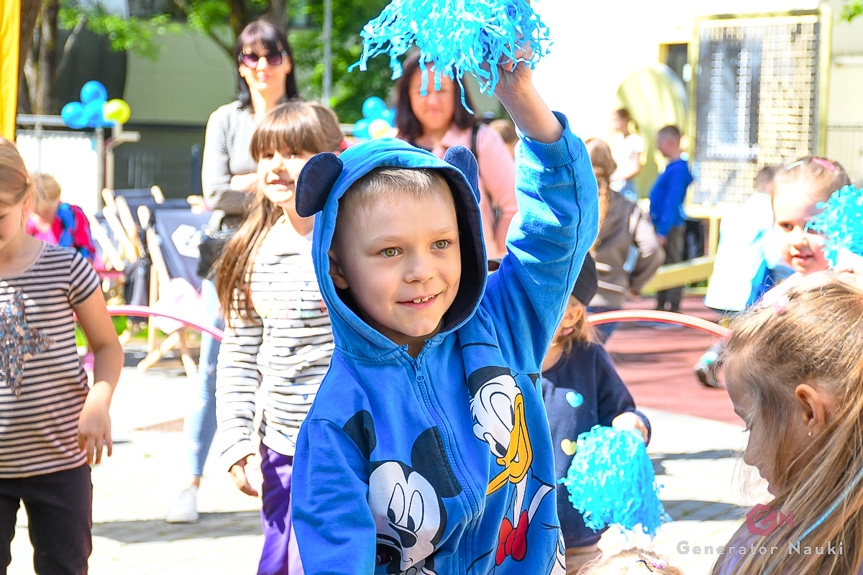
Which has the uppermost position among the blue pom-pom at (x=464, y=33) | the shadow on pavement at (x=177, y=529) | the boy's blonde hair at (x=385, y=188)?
the blue pom-pom at (x=464, y=33)

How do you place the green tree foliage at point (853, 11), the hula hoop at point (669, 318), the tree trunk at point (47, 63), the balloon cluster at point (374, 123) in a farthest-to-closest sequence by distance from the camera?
the tree trunk at point (47, 63), the green tree foliage at point (853, 11), the balloon cluster at point (374, 123), the hula hoop at point (669, 318)

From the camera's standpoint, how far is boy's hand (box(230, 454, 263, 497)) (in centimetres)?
314

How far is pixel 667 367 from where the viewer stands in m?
10.5

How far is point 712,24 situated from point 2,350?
12.0 meters

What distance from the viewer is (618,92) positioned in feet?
57.4

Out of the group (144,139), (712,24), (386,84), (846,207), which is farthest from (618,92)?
(144,139)

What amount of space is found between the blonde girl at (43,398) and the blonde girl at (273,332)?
1.33 ft

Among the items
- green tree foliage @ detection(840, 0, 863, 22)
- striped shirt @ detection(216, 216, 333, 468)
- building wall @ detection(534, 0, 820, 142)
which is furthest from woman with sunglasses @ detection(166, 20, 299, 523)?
building wall @ detection(534, 0, 820, 142)

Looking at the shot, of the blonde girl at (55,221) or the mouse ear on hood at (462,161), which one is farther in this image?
the blonde girl at (55,221)

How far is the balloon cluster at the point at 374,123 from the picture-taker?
8828 mm

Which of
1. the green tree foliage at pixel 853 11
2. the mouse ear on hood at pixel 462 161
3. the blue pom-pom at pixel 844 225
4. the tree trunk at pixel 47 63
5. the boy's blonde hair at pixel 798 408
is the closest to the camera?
the boy's blonde hair at pixel 798 408

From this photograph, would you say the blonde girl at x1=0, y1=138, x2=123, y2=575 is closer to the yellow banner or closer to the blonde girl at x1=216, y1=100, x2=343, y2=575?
the blonde girl at x1=216, y1=100, x2=343, y2=575

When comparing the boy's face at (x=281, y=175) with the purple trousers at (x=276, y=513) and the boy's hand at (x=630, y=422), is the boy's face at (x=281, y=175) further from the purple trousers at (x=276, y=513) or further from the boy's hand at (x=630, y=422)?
the boy's hand at (x=630, y=422)

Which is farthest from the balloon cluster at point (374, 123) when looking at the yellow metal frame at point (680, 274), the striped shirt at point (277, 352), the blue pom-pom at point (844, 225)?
the blue pom-pom at point (844, 225)
